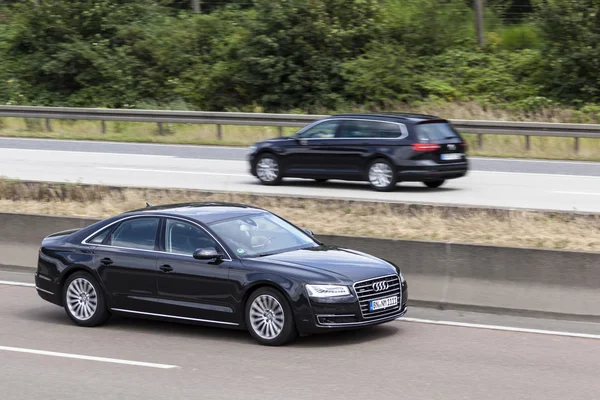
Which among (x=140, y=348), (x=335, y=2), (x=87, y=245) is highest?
(x=335, y=2)

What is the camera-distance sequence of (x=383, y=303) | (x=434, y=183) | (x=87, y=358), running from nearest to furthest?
1. (x=87, y=358)
2. (x=383, y=303)
3. (x=434, y=183)

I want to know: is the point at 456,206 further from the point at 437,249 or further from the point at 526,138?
the point at 526,138

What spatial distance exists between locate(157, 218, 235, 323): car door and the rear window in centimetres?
990

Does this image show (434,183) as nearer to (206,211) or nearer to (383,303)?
(206,211)

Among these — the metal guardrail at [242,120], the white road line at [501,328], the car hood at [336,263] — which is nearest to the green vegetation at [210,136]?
Result: the metal guardrail at [242,120]

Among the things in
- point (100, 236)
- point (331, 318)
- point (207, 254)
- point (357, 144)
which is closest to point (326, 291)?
point (331, 318)

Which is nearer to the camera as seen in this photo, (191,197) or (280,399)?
(280,399)

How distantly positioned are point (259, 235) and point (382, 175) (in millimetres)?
9702

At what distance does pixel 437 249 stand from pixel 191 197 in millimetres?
6576

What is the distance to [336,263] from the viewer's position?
10359 mm

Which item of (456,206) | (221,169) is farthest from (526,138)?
(456,206)

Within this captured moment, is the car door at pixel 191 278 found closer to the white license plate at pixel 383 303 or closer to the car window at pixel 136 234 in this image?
the car window at pixel 136 234

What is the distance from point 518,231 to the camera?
557 inches

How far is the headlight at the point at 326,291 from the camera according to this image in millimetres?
9828
